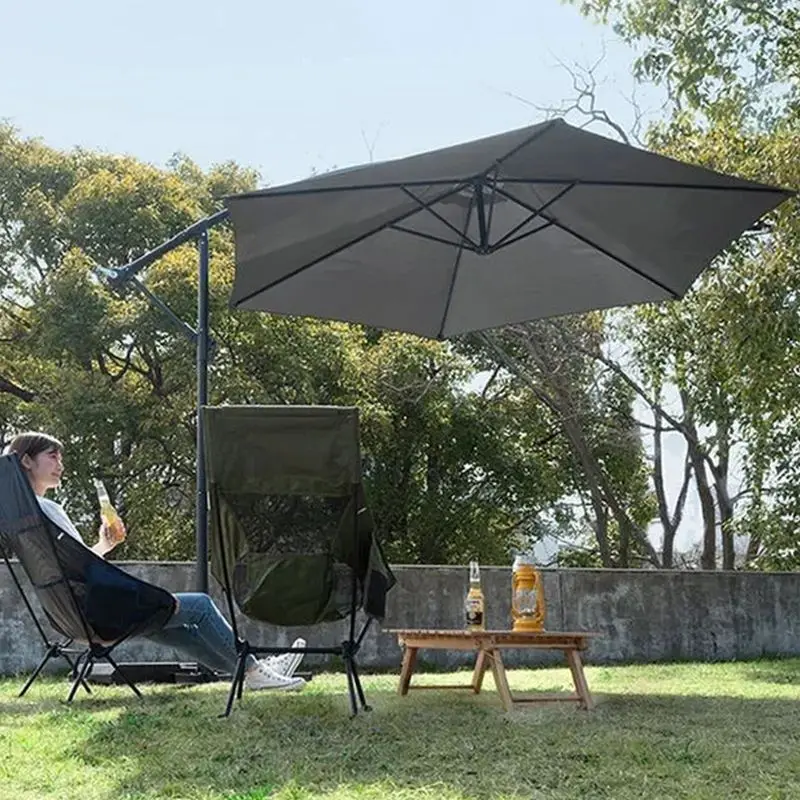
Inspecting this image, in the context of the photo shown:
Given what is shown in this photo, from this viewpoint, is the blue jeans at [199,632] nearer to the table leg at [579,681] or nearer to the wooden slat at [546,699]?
the wooden slat at [546,699]

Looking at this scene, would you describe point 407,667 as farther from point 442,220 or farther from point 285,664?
point 442,220

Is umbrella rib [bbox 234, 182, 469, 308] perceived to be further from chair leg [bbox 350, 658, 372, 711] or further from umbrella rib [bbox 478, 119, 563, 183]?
chair leg [bbox 350, 658, 372, 711]

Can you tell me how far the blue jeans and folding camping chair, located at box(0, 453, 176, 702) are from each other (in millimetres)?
120

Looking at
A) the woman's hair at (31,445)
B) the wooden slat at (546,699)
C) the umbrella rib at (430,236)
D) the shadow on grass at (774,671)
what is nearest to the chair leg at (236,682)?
the wooden slat at (546,699)

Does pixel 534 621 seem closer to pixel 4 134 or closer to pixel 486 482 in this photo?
pixel 486 482

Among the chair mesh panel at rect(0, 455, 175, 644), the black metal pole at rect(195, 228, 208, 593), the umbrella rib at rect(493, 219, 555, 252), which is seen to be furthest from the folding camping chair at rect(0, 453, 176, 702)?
the umbrella rib at rect(493, 219, 555, 252)

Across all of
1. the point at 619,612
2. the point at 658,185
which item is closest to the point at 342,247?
the point at 658,185

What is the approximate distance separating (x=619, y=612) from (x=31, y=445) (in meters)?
4.54

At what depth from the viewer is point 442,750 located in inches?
111

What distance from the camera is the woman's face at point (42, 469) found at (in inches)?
159

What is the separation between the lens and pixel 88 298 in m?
13.6

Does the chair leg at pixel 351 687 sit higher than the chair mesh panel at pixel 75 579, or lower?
lower

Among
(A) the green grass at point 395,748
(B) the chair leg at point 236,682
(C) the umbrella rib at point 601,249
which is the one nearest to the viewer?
(A) the green grass at point 395,748

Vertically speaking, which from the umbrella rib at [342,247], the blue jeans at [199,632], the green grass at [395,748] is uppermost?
the umbrella rib at [342,247]
